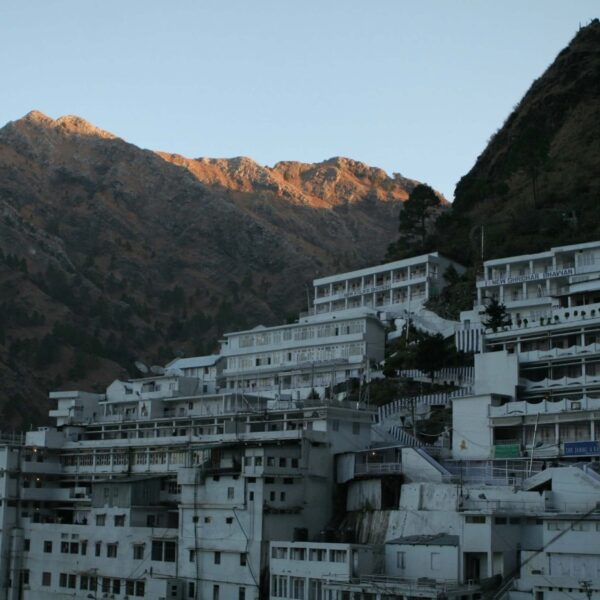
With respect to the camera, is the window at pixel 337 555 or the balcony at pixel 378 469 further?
the balcony at pixel 378 469

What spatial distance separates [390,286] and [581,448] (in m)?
44.1

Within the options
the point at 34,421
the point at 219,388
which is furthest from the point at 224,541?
the point at 34,421

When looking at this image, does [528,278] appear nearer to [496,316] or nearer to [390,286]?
[496,316]

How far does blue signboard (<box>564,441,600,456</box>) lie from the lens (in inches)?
2403

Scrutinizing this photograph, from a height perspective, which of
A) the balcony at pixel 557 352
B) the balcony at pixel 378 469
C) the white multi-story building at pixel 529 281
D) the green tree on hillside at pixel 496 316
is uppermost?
the white multi-story building at pixel 529 281

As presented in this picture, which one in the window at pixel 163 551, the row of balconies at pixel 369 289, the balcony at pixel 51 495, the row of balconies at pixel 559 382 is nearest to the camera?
the window at pixel 163 551

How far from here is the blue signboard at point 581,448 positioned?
61.0 metres

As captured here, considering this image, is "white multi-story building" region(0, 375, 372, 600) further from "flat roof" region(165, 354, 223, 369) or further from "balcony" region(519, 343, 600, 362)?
"flat roof" region(165, 354, 223, 369)

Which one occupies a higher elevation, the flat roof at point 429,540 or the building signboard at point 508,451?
the building signboard at point 508,451

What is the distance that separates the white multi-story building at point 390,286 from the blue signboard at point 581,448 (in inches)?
1473

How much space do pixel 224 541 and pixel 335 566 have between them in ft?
29.9

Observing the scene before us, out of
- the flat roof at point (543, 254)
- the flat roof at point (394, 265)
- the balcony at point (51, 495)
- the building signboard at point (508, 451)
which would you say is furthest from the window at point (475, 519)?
the flat roof at point (394, 265)

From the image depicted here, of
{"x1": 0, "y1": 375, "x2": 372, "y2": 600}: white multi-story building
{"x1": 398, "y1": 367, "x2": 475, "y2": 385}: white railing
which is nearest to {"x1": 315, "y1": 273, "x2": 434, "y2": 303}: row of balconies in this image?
{"x1": 398, "y1": 367, "x2": 475, "y2": 385}: white railing

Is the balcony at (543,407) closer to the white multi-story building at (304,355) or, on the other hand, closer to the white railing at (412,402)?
the white railing at (412,402)
